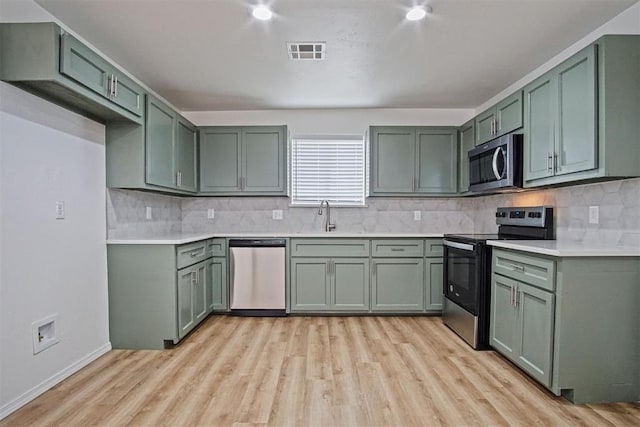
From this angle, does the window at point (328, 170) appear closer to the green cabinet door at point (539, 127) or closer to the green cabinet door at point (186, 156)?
the green cabinet door at point (186, 156)

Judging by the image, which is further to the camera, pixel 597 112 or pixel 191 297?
pixel 191 297

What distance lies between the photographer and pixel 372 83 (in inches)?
133

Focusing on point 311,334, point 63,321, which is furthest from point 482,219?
point 63,321

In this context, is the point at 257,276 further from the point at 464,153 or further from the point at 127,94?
the point at 464,153

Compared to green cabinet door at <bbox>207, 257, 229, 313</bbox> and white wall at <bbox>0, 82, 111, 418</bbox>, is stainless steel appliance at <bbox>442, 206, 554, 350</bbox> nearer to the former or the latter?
green cabinet door at <bbox>207, 257, 229, 313</bbox>

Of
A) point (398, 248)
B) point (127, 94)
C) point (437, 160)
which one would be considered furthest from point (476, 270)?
point (127, 94)

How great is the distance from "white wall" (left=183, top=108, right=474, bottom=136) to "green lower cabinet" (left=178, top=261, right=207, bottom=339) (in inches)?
71.8

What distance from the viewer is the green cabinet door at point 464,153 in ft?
12.4

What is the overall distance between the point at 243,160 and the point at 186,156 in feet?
2.05

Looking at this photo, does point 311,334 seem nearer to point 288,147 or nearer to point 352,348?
point 352,348

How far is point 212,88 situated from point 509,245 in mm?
2971

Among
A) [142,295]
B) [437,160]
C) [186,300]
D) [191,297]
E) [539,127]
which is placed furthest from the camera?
[437,160]

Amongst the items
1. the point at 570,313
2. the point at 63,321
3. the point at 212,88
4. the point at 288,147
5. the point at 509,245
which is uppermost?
the point at 212,88

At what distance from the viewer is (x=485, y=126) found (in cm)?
340
